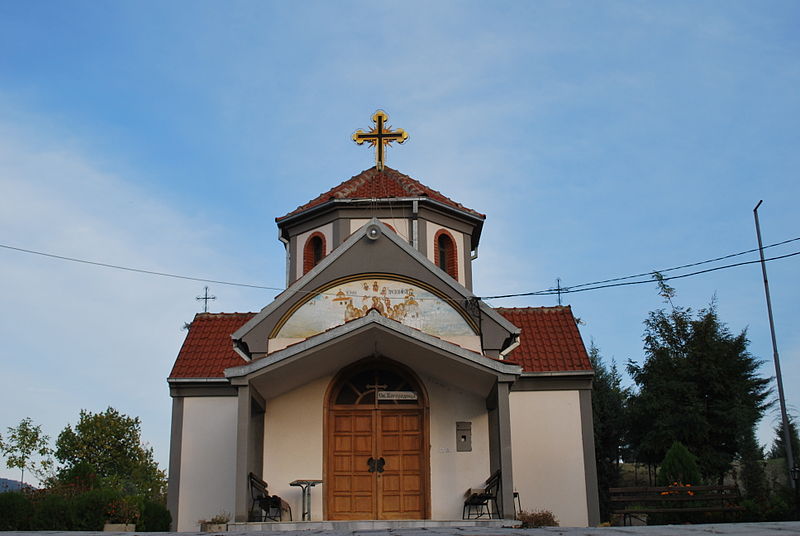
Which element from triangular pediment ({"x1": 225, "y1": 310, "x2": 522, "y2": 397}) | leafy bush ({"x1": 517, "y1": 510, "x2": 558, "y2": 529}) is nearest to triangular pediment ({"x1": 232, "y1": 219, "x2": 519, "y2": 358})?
triangular pediment ({"x1": 225, "y1": 310, "x2": 522, "y2": 397})

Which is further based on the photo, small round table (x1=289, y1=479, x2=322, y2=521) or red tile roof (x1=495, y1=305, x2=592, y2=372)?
red tile roof (x1=495, y1=305, x2=592, y2=372)

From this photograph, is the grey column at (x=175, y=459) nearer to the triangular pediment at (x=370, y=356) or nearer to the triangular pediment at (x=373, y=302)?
the triangular pediment at (x=370, y=356)

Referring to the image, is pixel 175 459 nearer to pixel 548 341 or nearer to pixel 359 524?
pixel 359 524

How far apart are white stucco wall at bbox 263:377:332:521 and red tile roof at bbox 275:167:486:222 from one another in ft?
18.0

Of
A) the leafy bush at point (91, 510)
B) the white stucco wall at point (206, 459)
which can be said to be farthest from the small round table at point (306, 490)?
the leafy bush at point (91, 510)

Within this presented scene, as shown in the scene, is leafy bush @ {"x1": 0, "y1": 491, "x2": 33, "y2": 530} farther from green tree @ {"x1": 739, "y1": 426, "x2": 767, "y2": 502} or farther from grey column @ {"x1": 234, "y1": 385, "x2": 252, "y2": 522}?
green tree @ {"x1": 739, "y1": 426, "x2": 767, "y2": 502}

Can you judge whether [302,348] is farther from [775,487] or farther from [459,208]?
[775,487]

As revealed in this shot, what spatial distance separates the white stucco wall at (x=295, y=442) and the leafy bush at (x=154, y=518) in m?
2.31

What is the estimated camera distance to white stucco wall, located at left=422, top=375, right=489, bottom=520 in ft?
55.3

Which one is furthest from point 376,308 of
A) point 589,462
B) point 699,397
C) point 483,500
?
point 699,397

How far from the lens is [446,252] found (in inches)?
844

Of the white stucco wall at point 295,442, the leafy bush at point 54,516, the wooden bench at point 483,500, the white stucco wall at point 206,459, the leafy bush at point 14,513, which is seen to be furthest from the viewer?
the white stucco wall at point 206,459

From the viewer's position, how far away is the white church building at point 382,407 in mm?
15836

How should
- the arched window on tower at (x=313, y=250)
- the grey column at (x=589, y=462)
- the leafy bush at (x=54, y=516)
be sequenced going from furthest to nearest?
the arched window on tower at (x=313, y=250) → the grey column at (x=589, y=462) → the leafy bush at (x=54, y=516)
